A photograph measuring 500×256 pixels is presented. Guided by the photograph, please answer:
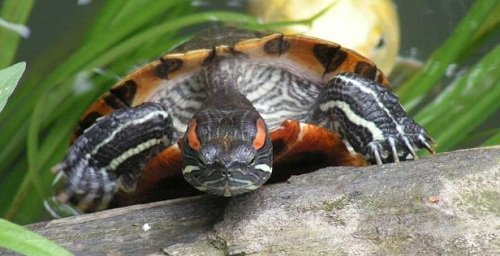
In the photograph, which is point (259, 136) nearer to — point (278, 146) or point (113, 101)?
point (278, 146)

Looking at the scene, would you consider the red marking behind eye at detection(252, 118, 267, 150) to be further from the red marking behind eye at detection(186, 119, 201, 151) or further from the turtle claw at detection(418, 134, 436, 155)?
the turtle claw at detection(418, 134, 436, 155)

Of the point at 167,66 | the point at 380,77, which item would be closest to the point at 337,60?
the point at 380,77

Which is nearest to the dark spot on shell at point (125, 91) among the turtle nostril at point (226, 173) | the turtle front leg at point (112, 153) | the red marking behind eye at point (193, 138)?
the turtle front leg at point (112, 153)

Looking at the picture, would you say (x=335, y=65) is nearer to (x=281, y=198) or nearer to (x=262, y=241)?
(x=281, y=198)

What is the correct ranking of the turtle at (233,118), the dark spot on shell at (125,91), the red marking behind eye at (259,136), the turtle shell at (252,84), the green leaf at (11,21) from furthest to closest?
the green leaf at (11,21) → the dark spot on shell at (125,91) → the turtle shell at (252,84) → the turtle at (233,118) → the red marking behind eye at (259,136)

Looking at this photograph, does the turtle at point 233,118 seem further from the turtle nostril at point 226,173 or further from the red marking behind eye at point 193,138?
the turtle nostril at point 226,173

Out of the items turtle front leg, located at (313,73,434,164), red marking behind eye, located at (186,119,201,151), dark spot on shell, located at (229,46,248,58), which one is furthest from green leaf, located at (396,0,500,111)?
red marking behind eye, located at (186,119,201,151)
